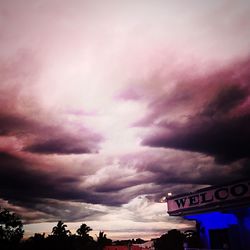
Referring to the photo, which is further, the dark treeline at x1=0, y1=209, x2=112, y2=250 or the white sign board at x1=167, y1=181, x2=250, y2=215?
the dark treeline at x1=0, y1=209, x2=112, y2=250

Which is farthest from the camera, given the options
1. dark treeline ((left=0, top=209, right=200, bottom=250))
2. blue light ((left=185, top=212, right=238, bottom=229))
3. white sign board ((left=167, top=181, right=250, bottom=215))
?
dark treeline ((left=0, top=209, right=200, bottom=250))

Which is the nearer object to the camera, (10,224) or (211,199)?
(211,199)

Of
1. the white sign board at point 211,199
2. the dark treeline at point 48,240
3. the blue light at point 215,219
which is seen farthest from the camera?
the dark treeline at point 48,240

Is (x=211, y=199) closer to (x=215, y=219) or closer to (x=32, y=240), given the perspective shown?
(x=215, y=219)

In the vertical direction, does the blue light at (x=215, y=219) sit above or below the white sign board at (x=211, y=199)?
below

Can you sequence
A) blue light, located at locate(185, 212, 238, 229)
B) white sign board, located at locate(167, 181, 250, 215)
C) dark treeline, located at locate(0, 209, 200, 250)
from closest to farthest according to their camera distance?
1. white sign board, located at locate(167, 181, 250, 215)
2. blue light, located at locate(185, 212, 238, 229)
3. dark treeline, located at locate(0, 209, 200, 250)

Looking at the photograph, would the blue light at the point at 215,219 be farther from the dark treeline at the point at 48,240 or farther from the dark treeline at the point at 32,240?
the dark treeline at the point at 32,240

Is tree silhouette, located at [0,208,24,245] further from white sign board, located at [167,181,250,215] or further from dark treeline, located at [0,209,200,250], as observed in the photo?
Answer: white sign board, located at [167,181,250,215]

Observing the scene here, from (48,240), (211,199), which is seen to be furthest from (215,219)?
(48,240)

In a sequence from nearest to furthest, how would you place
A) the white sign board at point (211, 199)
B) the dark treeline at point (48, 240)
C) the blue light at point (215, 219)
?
the white sign board at point (211, 199) < the blue light at point (215, 219) < the dark treeline at point (48, 240)

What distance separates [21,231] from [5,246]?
17.2 metres

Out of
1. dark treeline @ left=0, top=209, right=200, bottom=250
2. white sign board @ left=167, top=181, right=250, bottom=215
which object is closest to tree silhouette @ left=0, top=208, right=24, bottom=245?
dark treeline @ left=0, top=209, right=200, bottom=250

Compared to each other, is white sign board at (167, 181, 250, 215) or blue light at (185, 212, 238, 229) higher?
white sign board at (167, 181, 250, 215)

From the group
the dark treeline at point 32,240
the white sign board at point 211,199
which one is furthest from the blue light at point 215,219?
the dark treeline at point 32,240
